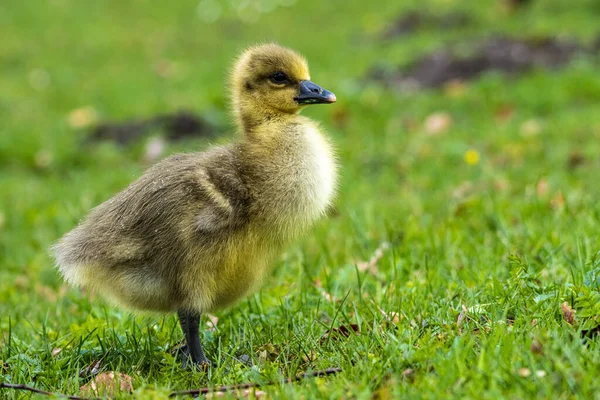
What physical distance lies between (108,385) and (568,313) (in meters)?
1.94

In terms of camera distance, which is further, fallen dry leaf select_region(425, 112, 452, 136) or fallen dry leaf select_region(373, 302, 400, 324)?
fallen dry leaf select_region(425, 112, 452, 136)

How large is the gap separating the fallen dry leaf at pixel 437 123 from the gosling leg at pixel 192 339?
6397mm

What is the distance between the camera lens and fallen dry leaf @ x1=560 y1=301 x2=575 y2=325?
3.31m

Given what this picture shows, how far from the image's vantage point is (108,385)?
332 centimetres

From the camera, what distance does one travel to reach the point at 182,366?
3564 millimetres

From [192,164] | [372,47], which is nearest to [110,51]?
[372,47]

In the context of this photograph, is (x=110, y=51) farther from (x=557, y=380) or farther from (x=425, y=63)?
(x=557, y=380)

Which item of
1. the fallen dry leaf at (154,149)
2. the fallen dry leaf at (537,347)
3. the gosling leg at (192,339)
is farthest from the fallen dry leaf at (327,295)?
the fallen dry leaf at (154,149)

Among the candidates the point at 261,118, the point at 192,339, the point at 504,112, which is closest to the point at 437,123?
the point at 504,112

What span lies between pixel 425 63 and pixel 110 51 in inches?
360

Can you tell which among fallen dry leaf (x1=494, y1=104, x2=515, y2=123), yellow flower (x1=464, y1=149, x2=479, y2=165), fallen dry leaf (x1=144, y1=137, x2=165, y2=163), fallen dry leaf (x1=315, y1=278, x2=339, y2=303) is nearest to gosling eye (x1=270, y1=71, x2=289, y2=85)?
fallen dry leaf (x1=315, y1=278, x2=339, y2=303)

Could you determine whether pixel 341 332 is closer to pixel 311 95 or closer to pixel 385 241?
pixel 311 95

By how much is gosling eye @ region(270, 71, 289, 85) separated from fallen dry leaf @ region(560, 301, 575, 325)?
1647 millimetres

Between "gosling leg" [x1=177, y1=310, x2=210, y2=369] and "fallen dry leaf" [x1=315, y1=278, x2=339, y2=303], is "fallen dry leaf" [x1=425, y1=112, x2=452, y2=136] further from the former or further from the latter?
"gosling leg" [x1=177, y1=310, x2=210, y2=369]
